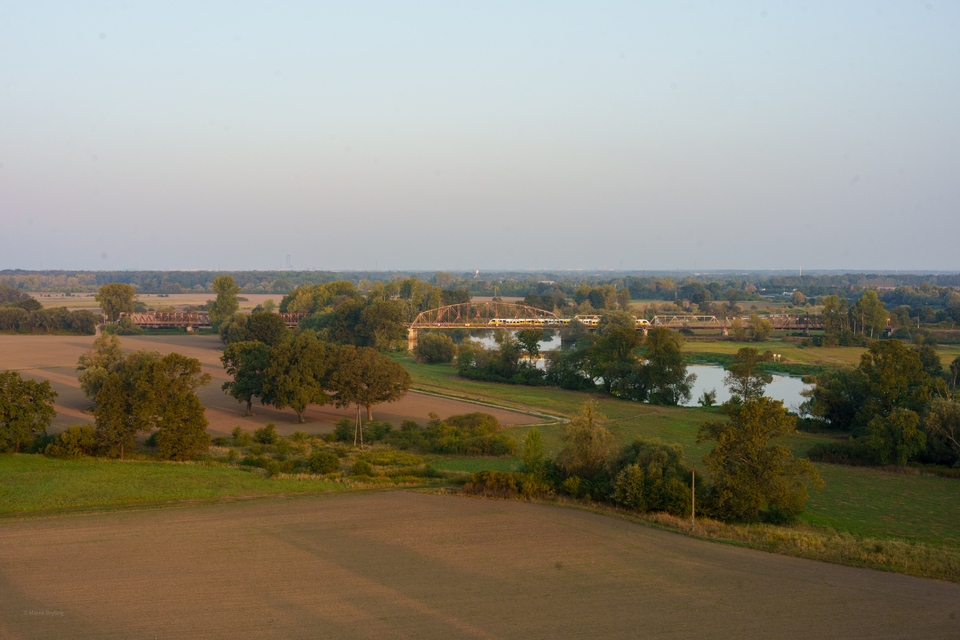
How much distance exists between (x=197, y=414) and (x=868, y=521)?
21.4m

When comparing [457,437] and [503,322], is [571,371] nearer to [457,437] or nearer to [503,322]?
[457,437]

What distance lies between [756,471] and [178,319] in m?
83.0

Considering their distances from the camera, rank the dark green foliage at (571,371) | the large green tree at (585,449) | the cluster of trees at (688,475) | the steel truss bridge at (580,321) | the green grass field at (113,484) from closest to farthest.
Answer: the cluster of trees at (688,475), the green grass field at (113,484), the large green tree at (585,449), the dark green foliage at (571,371), the steel truss bridge at (580,321)

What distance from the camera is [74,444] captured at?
26.0m

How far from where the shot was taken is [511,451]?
29.3 metres

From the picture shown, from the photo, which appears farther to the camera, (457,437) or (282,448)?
(457,437)

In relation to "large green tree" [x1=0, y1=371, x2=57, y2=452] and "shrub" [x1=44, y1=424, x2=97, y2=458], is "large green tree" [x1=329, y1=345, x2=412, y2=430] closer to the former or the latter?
"shrub" [x1=44, y1=424, x2=97, y2=458]

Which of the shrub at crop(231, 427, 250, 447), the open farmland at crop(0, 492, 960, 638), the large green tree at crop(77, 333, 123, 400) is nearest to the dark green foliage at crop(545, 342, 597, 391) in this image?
the shrub at crop(231, 427, 250, 447)

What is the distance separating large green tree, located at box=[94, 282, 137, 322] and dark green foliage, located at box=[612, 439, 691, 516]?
3154 inches

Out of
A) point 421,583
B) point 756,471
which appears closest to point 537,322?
point 756,471

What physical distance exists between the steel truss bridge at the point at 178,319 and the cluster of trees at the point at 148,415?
2303 inches

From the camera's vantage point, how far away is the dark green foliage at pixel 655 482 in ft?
65.7

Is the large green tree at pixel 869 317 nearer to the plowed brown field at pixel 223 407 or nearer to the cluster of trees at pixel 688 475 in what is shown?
the plowed brown field at pixel 223 407

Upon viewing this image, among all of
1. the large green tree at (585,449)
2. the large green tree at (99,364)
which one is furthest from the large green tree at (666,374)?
the large green tree at (99,364)
